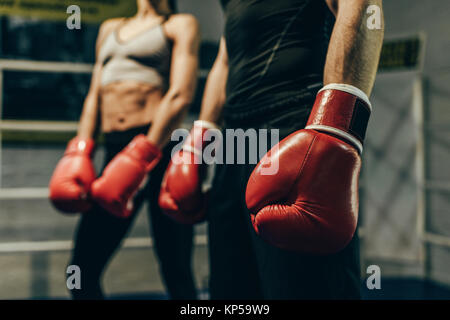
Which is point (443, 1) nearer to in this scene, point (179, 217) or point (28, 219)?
point (179, 217)

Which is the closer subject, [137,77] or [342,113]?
[342,113]

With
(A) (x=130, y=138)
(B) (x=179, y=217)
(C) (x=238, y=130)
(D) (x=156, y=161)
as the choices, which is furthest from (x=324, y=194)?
(A) (x=130, y=138)

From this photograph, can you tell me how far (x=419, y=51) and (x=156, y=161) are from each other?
78.5 inches

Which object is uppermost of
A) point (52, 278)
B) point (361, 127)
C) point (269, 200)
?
point (361, 127)

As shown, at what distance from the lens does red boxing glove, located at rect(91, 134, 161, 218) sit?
Result: 996 mm

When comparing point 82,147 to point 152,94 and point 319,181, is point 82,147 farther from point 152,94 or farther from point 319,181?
point 319,181

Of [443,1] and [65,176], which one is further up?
[443,1]

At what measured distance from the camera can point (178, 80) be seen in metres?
1.11

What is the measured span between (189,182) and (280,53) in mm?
358

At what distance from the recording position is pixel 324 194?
49 cm

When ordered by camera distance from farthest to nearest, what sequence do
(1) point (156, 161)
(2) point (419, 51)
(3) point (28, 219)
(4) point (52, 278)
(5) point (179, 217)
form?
(3) point (28, 219)
(2) point (419, 51)
(4) point (52, 278)
(1) point (156, 161)
(5) point (179, 217)

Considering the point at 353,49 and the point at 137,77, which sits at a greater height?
the point at 137,77

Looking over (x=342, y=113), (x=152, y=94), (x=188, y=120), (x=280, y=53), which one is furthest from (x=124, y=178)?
(x=188, y=120)

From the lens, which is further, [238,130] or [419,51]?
[419,51]
